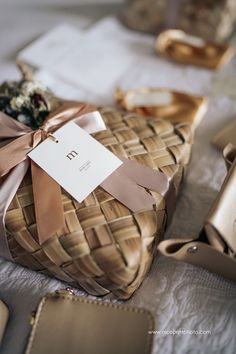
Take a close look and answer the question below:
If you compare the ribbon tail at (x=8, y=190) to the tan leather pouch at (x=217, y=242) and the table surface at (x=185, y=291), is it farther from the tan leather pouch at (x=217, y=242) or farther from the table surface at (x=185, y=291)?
the tan leather pouch at (x=217, y=242)

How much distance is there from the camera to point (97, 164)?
606 mm

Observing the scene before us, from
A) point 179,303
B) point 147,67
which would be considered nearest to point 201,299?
point 179,303

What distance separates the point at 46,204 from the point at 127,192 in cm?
13

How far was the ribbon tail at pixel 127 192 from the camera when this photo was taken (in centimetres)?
57

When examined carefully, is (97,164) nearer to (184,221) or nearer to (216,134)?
(184,221)

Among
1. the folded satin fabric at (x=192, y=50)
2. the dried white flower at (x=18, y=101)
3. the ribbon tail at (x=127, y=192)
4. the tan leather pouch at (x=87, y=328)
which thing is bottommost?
the tan leather pouch at (x=87, y=328)

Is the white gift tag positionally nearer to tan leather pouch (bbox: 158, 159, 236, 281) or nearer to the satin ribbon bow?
the satin ribbon bow

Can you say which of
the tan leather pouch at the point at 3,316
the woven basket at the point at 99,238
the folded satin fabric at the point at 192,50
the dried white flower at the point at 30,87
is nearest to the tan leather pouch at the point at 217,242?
the woven basket at the point at 99,238

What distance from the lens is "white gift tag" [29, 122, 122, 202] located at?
0.59 metres

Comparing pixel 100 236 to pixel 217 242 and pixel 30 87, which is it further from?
pixel 30 87

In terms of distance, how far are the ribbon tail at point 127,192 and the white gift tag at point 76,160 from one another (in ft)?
0.04

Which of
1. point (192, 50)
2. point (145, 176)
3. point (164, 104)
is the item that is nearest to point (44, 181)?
point (145, 176)

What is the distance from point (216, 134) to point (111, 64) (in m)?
0.39

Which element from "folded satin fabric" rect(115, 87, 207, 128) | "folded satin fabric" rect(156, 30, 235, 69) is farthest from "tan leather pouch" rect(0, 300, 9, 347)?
"folded satin fabric" rect(156, 30, 235, 69)
